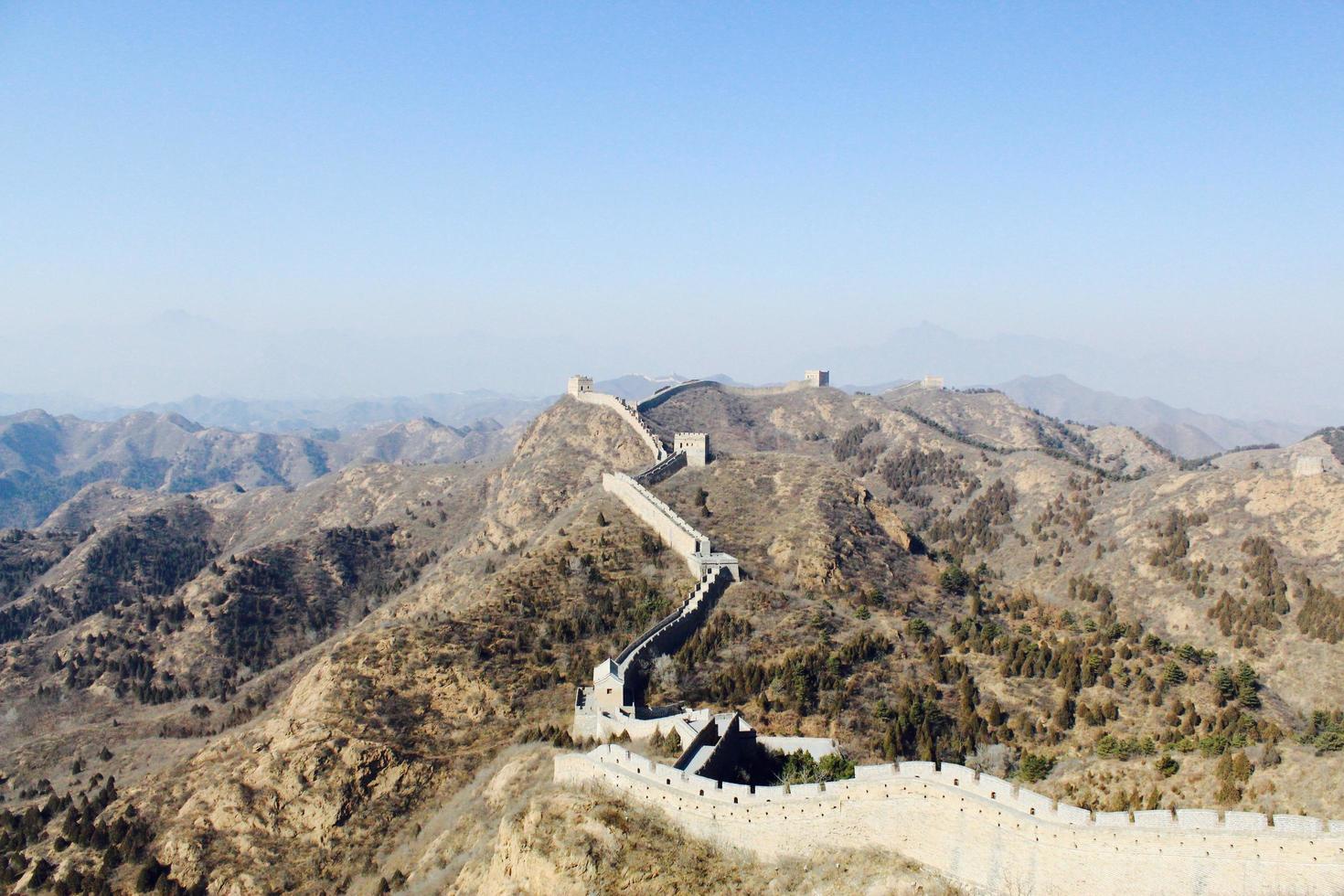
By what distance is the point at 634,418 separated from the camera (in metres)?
117

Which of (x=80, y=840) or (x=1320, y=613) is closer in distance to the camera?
(x=80, y=840)

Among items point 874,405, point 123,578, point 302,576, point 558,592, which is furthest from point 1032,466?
point 123,578

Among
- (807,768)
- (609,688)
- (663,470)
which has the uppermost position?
(663,470)

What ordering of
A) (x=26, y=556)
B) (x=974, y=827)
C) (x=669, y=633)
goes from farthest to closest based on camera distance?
(x=26, y=556), (x=669, y=633), (x=974, y=827)

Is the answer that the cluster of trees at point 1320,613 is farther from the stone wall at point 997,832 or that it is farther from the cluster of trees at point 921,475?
the cluster of trees at point 921,475

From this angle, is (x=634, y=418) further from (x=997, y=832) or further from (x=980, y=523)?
(x=997, y=832)

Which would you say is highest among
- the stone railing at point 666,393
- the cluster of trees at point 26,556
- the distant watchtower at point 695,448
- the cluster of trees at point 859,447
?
the stone railing at point 666,393

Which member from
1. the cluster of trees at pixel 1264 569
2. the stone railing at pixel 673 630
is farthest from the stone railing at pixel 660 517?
the cluster of trees at pixel 1264 569

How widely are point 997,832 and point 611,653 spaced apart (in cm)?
3345

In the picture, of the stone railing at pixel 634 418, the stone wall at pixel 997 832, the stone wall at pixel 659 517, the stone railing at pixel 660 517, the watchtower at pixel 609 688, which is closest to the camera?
the stone wall at pixel 997 832

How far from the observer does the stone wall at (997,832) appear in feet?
82.0

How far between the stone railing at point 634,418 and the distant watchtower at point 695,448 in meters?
3.33

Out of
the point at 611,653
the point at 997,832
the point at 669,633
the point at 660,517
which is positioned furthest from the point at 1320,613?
the point at 997,832

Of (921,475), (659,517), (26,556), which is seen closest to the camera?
(659,517)
